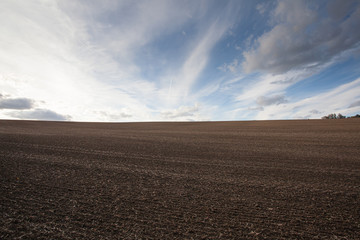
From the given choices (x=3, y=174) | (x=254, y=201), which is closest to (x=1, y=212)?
(x=3, y=174)

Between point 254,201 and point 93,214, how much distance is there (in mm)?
4027

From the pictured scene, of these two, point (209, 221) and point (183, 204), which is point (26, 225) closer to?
point (183, 204)

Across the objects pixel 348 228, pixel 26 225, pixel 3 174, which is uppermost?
pixel 3 174

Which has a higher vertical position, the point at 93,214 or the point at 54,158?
the point at 54,158

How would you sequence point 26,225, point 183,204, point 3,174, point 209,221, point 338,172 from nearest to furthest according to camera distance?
point 26,225 → point 209,221 → point 183,204 → point 3,174 → point 338,172

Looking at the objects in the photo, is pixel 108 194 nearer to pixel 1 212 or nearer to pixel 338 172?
pixel 1 212

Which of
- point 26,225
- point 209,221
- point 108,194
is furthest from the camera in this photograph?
point 108,194

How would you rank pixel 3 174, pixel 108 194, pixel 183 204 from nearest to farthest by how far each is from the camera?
pixel 183 204
pixel 108 194
pixel 3 174

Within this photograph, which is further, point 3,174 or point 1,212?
point 3,174

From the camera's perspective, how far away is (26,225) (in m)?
3.31

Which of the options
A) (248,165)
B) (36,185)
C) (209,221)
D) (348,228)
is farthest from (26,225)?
(248,165)

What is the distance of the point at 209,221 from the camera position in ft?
11.6

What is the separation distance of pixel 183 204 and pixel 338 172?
695 centimetres

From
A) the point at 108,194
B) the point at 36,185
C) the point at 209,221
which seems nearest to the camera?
the point at 209,221
